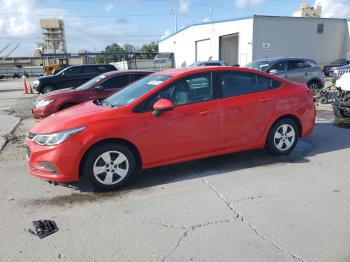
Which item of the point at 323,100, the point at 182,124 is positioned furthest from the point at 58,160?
the point at 323,100

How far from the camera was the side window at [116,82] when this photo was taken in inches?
366

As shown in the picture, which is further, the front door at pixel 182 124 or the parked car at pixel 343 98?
the parked car at pixel 343 98

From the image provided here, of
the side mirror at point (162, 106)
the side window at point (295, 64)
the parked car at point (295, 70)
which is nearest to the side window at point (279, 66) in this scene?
the parked car at point (295, 70)

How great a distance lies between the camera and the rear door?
17.4 feet

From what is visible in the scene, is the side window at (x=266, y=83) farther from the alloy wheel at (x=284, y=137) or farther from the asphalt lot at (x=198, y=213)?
the asphalt lot at (x=198, y=213)

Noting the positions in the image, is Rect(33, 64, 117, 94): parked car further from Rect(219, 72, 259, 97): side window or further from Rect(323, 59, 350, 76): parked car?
Rect(323, 59, 350, 76): parked car

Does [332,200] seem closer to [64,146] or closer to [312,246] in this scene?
[312,246]

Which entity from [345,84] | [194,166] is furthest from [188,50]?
[194,166]

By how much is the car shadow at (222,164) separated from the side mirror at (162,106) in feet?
3.42

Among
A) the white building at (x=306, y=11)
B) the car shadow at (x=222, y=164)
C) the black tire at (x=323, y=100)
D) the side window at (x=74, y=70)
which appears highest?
the white building at (x=306, y=11)

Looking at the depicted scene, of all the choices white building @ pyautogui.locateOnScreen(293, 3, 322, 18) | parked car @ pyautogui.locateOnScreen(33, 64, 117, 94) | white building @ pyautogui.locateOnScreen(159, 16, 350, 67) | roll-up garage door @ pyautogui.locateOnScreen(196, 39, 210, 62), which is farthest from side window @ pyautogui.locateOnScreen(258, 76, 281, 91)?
white building @ pyautogui.locateOnScreen(293, 3, 322, 18)

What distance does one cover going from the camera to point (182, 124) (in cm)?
493

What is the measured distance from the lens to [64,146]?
4.39 meters

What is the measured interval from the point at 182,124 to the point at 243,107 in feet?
3.59
